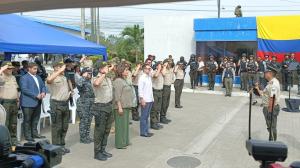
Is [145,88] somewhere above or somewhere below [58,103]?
above

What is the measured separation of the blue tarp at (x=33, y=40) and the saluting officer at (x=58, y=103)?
199cm

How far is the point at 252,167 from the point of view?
688 centimetres

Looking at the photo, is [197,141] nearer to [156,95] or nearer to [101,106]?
[156,95]

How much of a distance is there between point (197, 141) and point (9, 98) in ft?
14.1

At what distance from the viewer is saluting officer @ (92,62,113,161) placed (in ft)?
23.2

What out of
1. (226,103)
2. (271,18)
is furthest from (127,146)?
(271,18)

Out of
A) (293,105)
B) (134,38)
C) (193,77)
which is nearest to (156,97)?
(293,105)

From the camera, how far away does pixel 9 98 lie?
26.8 ft

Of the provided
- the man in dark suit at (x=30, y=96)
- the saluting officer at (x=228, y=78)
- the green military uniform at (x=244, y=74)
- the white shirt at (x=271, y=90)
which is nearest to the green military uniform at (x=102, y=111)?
the man in dark suit at (x=30, y=96)

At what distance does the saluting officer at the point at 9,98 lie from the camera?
8125mm

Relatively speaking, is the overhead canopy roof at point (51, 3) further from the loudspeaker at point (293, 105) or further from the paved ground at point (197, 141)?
the loudspeaker at point (293, 105)

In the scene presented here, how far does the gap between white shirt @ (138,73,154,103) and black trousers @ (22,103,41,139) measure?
2373 mm

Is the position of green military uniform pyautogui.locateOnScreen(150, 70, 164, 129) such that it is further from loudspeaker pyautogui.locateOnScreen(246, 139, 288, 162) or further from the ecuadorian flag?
the ecuadorian flag

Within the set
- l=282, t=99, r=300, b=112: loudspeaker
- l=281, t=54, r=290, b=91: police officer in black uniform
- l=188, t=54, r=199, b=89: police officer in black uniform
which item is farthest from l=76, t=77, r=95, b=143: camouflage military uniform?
l=281, t=54, r=290, b=91: police officer in black uniform
